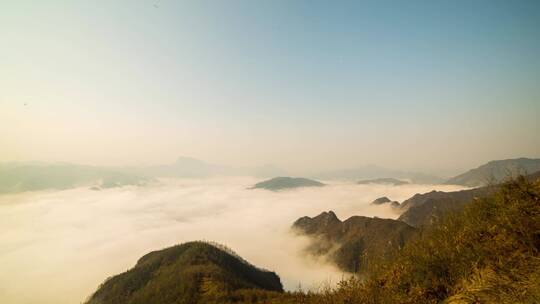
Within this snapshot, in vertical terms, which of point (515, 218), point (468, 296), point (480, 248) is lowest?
point (468, 296)

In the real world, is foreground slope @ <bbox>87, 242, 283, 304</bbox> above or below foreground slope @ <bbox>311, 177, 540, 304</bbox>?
below

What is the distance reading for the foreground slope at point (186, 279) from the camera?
114562 mm

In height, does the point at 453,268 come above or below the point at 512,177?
below

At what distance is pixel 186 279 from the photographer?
413 feet

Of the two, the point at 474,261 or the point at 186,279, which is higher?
the point at 474,261

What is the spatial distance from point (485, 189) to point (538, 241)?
381 centimetres

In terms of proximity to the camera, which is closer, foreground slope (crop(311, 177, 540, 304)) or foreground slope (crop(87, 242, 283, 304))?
foreground slope (crop(311, 177, 540, 304))

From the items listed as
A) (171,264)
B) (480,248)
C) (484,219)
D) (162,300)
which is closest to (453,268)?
(480,248)

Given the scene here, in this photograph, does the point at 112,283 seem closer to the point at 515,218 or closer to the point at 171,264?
the point at 171,264

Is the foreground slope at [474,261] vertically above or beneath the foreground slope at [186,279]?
above

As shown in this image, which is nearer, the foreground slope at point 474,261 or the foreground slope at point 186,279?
the foreground slope at point 474,261

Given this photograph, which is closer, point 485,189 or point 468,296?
point 468,296

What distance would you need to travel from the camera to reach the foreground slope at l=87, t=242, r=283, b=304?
114562 mm

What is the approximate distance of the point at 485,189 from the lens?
936 centimetres
